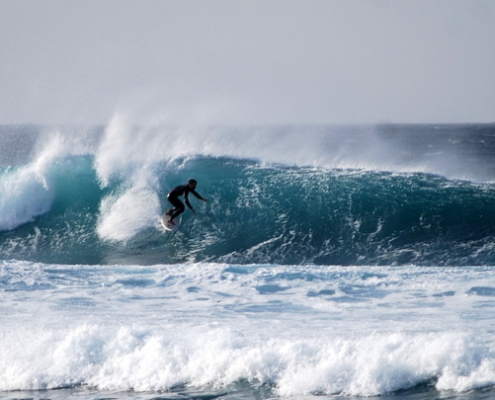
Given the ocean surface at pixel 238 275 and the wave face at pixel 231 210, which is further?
the wave face at pixel 231 210

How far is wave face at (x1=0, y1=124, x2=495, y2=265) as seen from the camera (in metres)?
13.1

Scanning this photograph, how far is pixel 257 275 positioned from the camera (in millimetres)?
10305

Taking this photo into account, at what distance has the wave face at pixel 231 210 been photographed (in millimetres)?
13141

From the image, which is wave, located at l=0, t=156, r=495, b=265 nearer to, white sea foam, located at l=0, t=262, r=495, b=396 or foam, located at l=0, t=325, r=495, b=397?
white sea foam, located at l=0, t=262, r=495, b=396

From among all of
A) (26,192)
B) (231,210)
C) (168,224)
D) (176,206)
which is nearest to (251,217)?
(231,210)

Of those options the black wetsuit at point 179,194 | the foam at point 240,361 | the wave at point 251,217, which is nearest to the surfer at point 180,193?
the black wetsuit at point 179,194

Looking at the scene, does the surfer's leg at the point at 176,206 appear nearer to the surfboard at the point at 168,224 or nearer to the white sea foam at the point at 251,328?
the surfboard at the point at 168,224

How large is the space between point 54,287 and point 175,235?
4364mm

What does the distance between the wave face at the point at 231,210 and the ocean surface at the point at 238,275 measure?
0.05m

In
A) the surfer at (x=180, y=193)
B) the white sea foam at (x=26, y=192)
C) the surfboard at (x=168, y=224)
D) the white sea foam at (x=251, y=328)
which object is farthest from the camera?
the white sea foam at (x=26, y=192)

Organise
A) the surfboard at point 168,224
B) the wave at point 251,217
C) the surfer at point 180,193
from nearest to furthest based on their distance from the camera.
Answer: the surfer at point 180,193, the wave at point 251,217, the surfboard at point 168,224

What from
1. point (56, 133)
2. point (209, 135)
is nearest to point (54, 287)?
point (56, 133)

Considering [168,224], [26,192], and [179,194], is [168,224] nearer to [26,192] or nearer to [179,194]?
[179,194]

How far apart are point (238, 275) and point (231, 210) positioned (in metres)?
5.14
